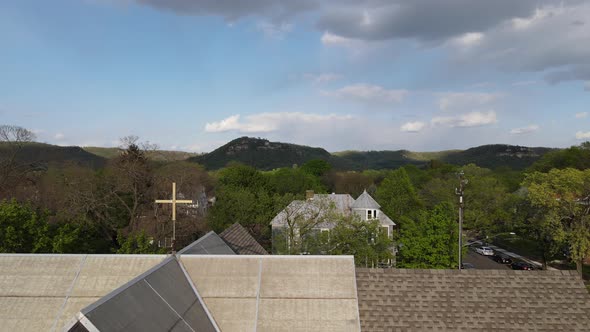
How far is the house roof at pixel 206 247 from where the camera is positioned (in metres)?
12.1

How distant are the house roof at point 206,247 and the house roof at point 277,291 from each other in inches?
63.3

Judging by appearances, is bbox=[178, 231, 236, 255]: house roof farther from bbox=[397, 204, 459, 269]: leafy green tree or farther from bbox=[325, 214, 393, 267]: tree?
bbox=[397, 204, 459, 269]: leafy green tree

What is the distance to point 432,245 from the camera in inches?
1112

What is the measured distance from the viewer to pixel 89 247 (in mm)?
28141

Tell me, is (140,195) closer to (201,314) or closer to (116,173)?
(116,173)

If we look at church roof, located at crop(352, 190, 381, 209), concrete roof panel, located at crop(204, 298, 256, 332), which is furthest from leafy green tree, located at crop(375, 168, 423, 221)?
concrete roof panel, located at crop(204, 298, 256, 332)

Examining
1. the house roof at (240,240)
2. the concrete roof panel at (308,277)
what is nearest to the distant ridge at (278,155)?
the house roof at (240,240)

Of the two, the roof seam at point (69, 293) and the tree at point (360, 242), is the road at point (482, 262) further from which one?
the roof seam at point (69, 293)

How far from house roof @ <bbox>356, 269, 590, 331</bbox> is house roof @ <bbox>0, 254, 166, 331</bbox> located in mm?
5892

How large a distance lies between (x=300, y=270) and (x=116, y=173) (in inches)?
1152

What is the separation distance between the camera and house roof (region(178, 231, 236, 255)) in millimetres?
12105

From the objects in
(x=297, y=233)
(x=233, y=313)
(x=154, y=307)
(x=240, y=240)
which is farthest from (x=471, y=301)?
(x=297, y=233)

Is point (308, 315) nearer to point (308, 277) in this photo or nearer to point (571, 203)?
point (308, 277)

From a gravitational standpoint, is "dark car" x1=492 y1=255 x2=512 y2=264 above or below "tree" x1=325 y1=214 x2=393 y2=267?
below
